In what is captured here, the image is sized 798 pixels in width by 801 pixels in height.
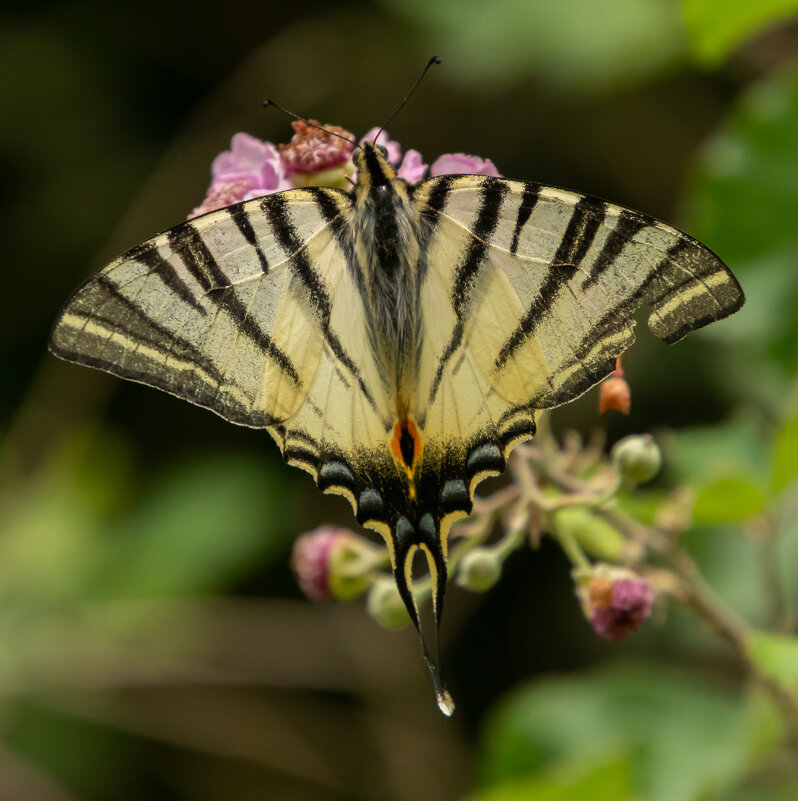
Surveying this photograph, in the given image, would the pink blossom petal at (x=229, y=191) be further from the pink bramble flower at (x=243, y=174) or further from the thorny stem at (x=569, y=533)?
the thorny stem at (x=569, y=533)

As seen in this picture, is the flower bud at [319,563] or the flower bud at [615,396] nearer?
the flower bud at [615,396]

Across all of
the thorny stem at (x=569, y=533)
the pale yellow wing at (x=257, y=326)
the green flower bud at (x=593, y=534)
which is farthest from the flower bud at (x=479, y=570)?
the pale yellow wing at (x=257, y=326)

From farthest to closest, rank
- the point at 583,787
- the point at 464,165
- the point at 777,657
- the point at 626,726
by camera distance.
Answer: the point at 626,726
the point at 583,787
the point at 464,165
the point at 777,657

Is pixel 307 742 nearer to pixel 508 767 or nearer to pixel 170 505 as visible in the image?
pixel 170 505

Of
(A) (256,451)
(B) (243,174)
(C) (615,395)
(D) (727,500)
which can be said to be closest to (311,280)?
(B) (243,174)

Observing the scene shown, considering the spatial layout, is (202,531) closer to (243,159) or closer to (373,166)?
(243,159)

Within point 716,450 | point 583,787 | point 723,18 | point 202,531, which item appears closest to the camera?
point 583,787
